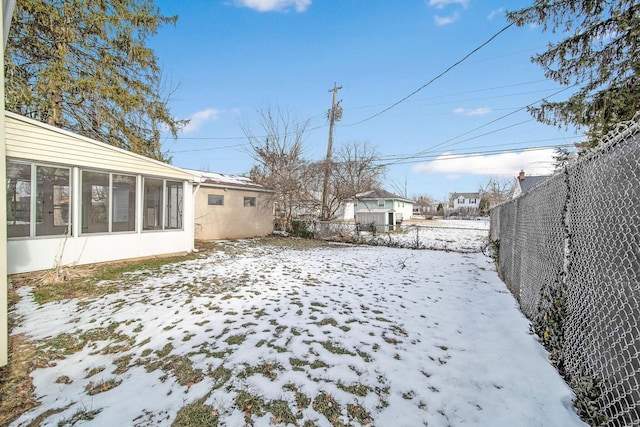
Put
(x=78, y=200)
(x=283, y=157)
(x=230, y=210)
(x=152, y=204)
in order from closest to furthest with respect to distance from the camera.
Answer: (x=78, y=200)
(x=152, y=204)
(x=230, y=210)
(x=283, y=157)

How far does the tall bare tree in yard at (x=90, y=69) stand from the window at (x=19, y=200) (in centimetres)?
388

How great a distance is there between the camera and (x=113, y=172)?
7.02m

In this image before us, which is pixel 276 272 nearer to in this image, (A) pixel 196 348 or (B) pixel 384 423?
(A) pixel 196 348

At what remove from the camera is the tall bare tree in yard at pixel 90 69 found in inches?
329

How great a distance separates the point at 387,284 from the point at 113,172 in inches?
277

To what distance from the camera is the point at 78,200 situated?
21.1 feet

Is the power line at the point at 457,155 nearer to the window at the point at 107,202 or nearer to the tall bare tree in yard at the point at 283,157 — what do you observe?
the tall bare tree in yard at the point at 283,157

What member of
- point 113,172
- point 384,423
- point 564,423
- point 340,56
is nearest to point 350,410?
point 384,423

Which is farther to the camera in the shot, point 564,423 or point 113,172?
point 113,172

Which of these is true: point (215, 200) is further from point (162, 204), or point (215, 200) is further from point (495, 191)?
point (495, 191)

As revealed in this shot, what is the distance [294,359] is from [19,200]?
6.91 m

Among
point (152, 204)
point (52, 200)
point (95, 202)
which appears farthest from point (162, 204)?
point (52, 200)

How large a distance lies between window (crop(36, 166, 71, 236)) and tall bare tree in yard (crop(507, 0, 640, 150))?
970 cm

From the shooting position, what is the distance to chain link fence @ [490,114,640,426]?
4.84 ft
